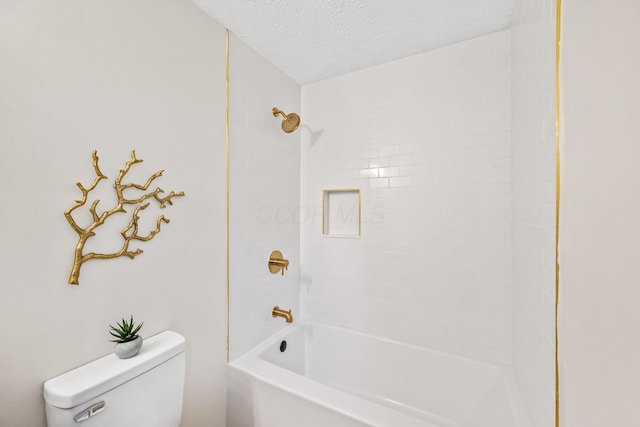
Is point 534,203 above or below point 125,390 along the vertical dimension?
above

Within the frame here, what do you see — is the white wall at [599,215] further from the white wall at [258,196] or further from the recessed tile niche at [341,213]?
the white wall at [258,196]

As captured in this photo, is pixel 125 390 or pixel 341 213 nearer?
pixel 125 390

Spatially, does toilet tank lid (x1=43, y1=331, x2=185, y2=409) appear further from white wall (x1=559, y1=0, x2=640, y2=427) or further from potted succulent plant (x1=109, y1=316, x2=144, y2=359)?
white wall (x1=559, y1=0, x2=640, y2=427)

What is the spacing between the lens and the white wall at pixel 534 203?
0.80m

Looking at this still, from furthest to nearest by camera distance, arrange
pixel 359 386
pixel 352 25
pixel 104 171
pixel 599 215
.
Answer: pixel 359 386
pixel 352 25
pixel 104 171
pixel 599 215

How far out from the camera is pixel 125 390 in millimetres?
858

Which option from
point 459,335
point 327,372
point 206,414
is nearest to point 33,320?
point 206,414

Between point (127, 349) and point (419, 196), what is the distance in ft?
5.32

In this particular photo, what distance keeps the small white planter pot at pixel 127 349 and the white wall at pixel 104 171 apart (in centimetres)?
9

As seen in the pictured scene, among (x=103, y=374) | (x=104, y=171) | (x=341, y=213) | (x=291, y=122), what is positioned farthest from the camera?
(x=341, y=213)

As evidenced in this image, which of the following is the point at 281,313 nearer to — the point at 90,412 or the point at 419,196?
the point at 90,412

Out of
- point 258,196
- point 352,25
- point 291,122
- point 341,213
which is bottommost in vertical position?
point 341,213

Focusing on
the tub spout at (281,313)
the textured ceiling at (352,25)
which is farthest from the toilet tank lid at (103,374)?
the textured ceiling at (352,25)

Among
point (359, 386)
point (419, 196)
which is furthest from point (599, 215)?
point (359, 386)
